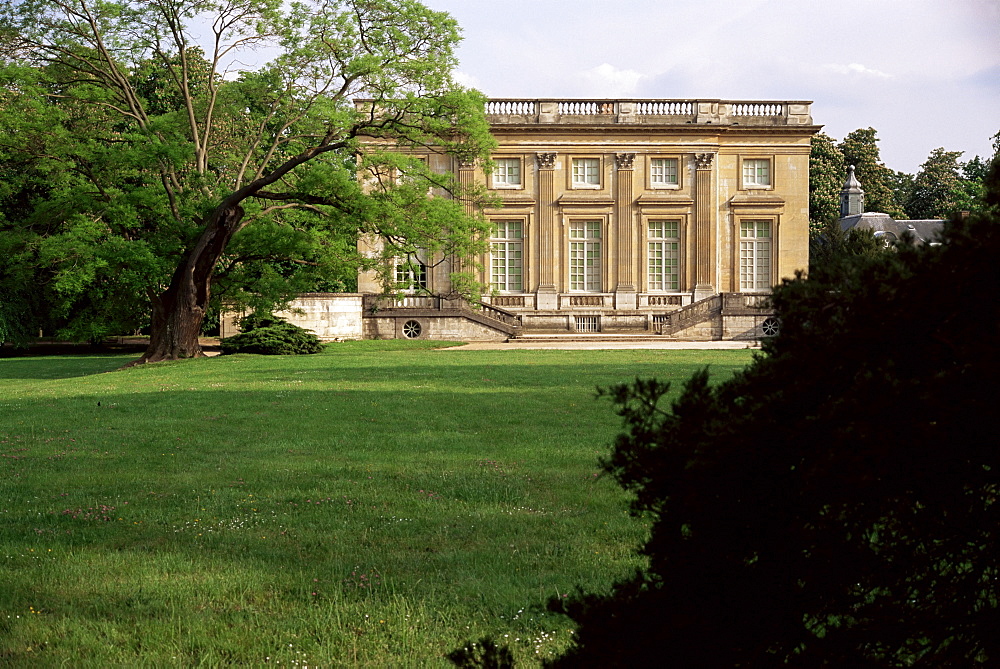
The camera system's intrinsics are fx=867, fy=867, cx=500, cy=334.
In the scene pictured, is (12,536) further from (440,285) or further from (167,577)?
(440,285)

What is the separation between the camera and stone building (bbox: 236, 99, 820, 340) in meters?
40.8

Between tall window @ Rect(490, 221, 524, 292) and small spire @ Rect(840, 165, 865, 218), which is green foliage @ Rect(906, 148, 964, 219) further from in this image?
tall window @ Rect(490, 221, 524, 292)

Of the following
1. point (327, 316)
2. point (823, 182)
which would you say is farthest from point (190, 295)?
point (823, 182)

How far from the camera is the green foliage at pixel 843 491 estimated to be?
184 cm

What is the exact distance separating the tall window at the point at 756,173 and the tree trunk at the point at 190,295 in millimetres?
26309

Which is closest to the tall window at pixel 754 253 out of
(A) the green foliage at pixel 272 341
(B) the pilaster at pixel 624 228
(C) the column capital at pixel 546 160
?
(B) the pilaster at pixel 624 228

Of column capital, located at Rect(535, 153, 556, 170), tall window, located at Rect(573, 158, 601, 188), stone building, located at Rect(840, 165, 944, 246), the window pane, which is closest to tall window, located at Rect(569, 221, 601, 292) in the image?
tall window, located at Rect(573, 158, 601, 188)

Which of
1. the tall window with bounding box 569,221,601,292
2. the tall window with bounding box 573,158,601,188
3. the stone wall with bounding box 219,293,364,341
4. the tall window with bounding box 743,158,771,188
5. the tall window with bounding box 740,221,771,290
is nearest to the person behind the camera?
the stone wall with bounding box 219,293,364,341

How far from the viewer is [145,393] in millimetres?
14742

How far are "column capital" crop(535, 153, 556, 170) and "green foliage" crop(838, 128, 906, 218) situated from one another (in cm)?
3057

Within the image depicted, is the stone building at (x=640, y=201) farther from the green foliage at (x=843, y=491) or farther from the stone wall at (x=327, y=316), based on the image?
the green foliage at (x=843, y=491)

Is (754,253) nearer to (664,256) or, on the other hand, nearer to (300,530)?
(664,256)

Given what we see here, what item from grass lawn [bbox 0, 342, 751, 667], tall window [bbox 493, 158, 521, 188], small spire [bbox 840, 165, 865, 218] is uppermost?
small spire [bbox 840, 165, 865, 218]

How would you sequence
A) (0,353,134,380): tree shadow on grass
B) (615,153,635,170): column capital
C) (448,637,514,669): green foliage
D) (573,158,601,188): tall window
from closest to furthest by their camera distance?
(448,637,514,669): green foliage
(0,353,134,380): tree shadow on grass
(615,153,635,170): column capital
(573,158,601,188): tall window
